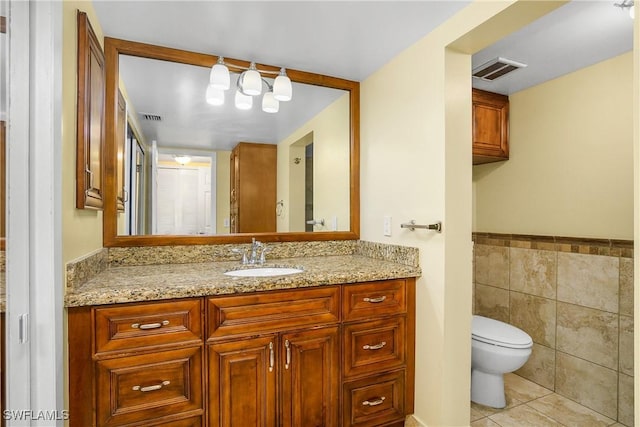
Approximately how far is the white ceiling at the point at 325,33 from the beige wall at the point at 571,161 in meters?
0.17

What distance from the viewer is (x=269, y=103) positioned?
216 cm

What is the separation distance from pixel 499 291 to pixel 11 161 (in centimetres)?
300

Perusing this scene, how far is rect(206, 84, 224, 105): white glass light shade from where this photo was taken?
2.03m

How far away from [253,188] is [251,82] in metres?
0.64

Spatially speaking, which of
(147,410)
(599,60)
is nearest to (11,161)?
(147,410)

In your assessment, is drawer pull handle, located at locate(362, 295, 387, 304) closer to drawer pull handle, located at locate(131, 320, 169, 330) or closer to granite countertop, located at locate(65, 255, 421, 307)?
granite countertop, located at locate(65, 255, 421, 307)

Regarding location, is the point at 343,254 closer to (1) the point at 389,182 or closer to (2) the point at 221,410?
(1) the point at 389,182

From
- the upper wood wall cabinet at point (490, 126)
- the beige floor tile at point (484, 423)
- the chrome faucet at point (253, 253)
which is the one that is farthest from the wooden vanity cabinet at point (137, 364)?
the upper wood wall cabinet at point (490, 126)

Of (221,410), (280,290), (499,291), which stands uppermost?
(280,290)

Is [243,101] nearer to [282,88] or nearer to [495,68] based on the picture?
[282,88]

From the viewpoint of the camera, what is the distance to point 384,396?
68.6 inches

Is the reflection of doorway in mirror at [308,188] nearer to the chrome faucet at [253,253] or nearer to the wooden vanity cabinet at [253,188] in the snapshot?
the wooden vanity cabinet at [253,188]

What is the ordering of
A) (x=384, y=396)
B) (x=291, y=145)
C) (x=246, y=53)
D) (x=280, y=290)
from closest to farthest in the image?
(x=280, y=290)
(x=384, y=396)
(x=246, y=53)
(x=291, y=145)

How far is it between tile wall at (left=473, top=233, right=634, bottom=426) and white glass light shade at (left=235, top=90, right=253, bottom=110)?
7.15 feet
